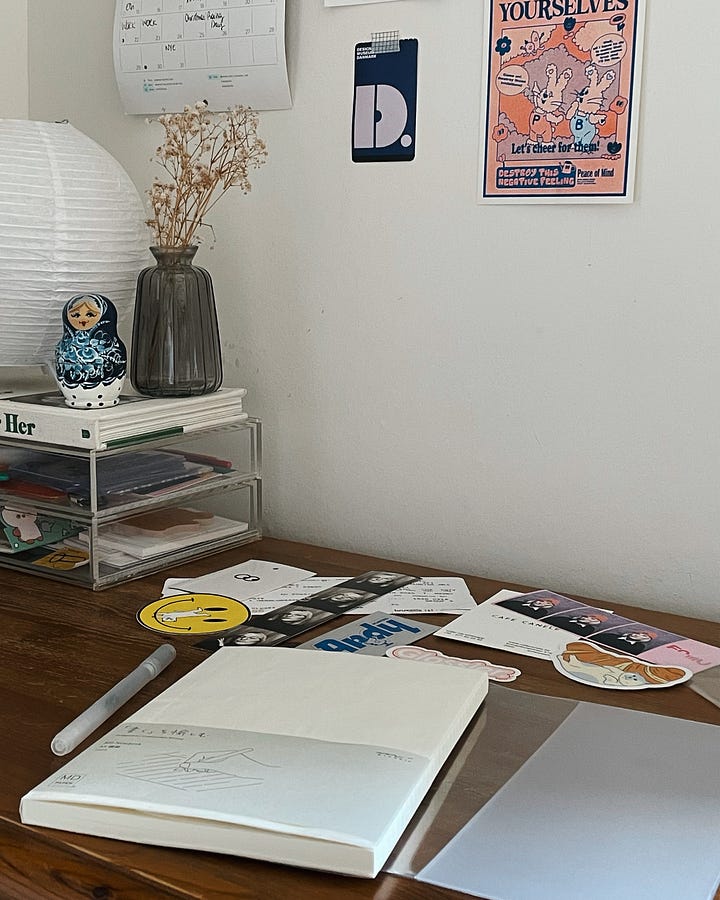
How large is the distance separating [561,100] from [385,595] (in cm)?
51

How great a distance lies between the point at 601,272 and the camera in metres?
1.07

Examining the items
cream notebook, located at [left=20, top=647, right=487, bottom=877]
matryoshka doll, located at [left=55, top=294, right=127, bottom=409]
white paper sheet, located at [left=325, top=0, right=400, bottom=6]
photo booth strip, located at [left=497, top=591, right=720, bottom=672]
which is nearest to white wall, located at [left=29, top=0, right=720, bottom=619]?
white paper sheet, located at [left=325, top=0, right=400, bottom=6]

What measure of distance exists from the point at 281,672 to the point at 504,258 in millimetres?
532

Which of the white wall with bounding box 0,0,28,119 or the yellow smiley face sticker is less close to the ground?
the white wall with bounding box 0,0,28,119

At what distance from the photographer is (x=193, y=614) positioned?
97 centimetres

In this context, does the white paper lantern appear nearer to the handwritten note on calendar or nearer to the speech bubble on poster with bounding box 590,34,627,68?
the handwritten note on calendar

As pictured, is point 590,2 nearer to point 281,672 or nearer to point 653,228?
point 653,228

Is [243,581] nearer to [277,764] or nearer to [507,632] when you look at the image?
[507,632]

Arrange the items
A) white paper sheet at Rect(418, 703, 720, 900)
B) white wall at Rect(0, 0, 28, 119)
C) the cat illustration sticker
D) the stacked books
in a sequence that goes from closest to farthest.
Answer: white paper sheet at Rect(418, 703, 720, 900), the cat illustration sticker, the stacked books, white wall at Rect(0, 0, 28, 119)

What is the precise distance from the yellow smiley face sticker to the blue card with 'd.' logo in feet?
1.69

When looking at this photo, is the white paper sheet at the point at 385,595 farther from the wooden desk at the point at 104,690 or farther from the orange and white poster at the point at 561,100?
the orange and white poster at the point at 561,100

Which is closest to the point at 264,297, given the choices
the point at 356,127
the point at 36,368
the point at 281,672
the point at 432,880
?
the point at 356,127

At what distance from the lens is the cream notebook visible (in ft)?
1.92

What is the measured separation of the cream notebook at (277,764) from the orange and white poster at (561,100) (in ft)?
1.73
